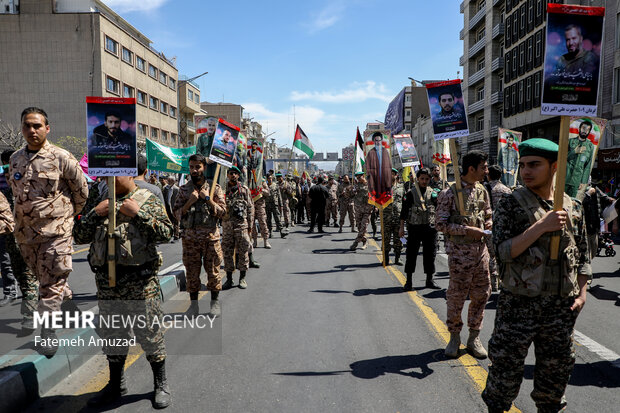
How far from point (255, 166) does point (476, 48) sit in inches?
1395

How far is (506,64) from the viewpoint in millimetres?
35031

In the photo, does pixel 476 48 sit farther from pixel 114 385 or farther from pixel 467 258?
pixel 114 385

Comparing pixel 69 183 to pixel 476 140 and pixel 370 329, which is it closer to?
pixel 370 329

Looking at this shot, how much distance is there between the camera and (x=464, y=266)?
14.7ft

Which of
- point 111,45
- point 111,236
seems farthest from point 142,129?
point 111,236

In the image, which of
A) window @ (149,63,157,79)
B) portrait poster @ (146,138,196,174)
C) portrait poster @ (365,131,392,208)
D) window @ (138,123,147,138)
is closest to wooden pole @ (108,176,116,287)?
portrait poster @ (365,131,392,208)

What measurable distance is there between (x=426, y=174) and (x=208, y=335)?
4667mm

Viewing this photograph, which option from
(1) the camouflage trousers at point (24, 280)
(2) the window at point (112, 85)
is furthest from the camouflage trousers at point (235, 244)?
(2) the window at point (112, 85)

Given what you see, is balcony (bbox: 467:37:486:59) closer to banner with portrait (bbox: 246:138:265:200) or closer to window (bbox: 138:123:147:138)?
window (bbox: 138:123:147:138)

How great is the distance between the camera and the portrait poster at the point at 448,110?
495cm

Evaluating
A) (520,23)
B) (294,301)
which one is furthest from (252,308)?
(520,23)

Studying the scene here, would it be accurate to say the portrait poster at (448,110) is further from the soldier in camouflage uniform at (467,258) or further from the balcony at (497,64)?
the balcony at (497,64)

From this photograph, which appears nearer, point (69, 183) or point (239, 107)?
point (69, 183)

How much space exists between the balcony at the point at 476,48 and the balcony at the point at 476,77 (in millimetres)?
1882
